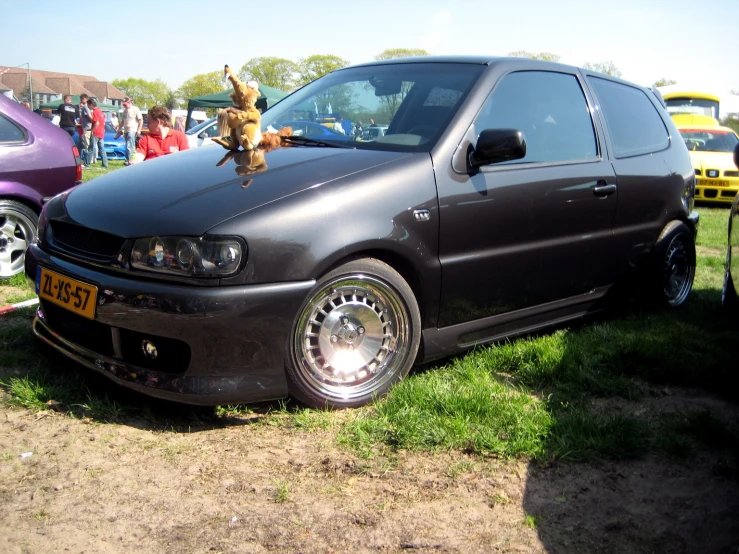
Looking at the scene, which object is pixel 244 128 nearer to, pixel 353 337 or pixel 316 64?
pixel 353 337

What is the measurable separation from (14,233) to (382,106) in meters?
3.34

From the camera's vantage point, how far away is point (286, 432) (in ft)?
10.1

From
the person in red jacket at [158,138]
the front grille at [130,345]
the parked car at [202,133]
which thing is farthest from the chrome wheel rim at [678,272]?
the parked car at [202,133]

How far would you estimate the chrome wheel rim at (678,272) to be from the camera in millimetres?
5090

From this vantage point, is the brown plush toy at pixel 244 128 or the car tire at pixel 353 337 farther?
the brown plush toy at pixel 244 128

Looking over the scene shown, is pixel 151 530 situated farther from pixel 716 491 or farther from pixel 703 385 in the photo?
pixel 703 385

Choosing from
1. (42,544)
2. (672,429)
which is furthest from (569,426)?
(42,544)

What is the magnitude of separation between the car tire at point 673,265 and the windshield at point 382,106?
1963 millimetres

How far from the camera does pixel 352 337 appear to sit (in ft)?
10.8

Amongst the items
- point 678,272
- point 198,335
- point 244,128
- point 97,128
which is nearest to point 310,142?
point 244,128

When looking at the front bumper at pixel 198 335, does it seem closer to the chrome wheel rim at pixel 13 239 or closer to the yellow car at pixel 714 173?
the chrome wheel rim at pixel 13 239

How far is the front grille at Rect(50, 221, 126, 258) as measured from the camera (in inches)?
120

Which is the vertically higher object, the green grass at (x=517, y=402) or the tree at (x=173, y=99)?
the green grass at (x=517, y=402)

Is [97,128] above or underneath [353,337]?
underneath
